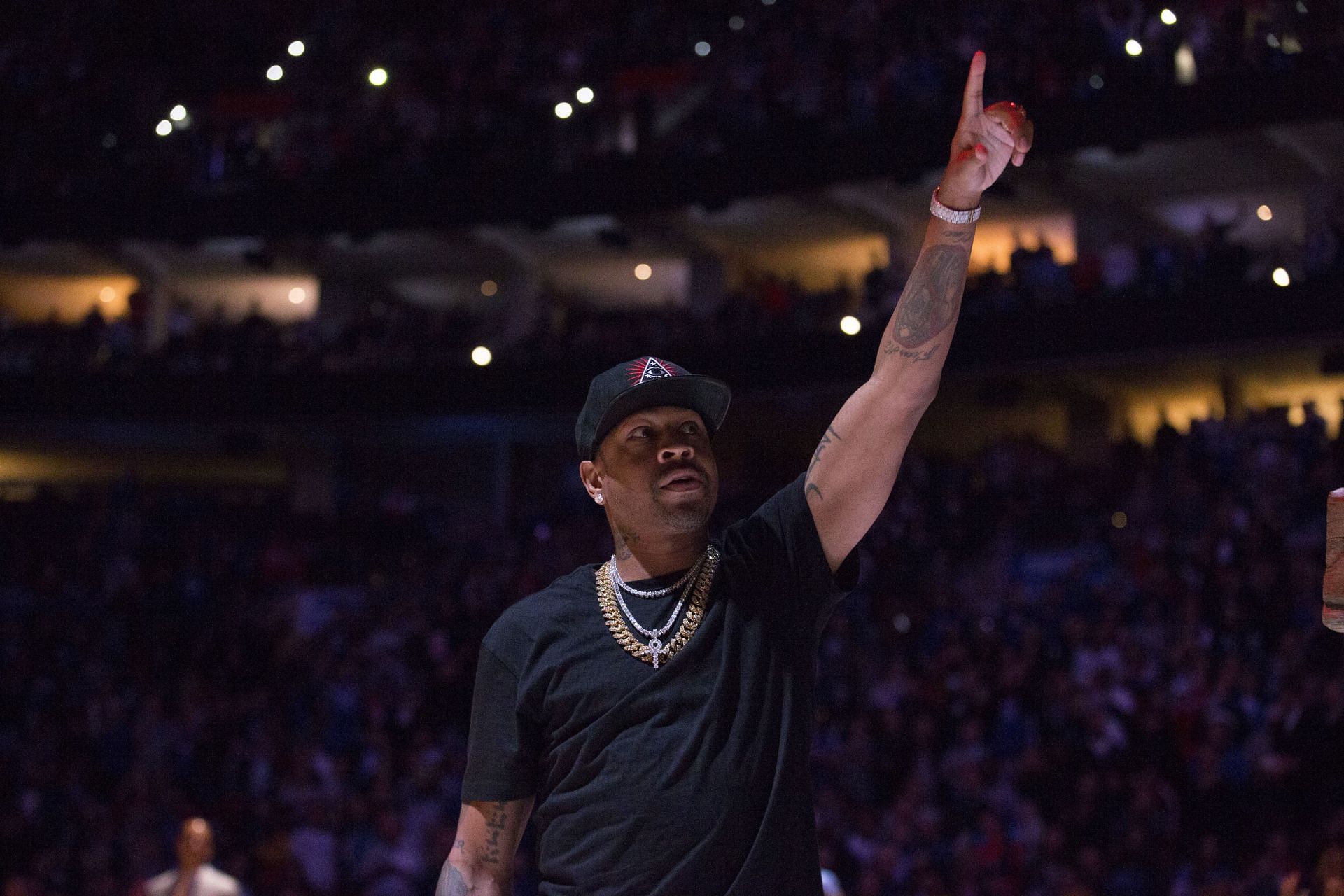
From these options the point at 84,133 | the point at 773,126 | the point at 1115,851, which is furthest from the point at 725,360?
the point at 84,133

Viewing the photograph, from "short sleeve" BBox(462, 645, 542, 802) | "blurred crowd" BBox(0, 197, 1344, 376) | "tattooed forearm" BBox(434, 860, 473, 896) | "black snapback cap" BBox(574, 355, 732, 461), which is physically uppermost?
"blurred crowd" BBox(0, 197, 1344, 376)

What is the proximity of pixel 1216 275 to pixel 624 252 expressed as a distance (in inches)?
364

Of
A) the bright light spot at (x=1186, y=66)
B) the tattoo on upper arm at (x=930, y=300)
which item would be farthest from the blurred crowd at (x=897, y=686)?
the tattoo on upper arm at (x=930, y=300)

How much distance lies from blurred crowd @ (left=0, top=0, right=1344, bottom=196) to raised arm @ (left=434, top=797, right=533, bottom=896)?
12661 millimetres

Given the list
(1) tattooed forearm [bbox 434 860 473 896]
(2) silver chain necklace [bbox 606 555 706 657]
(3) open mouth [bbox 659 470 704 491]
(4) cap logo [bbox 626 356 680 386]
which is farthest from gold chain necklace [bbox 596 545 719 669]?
(1) tattooed forearm [bbox 434 860 473 896]

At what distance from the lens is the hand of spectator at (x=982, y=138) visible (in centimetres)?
241

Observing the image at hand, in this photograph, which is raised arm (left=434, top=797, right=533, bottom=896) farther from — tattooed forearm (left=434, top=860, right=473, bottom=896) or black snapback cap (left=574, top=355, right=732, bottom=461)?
black snapback cap (left=574, top=355, right=732, bottom=461)

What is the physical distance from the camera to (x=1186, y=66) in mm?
14859

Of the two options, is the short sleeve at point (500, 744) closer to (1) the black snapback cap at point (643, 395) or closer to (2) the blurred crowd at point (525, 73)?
(1) the black snapback cap at point (643, 395)

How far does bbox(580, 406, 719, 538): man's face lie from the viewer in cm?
254

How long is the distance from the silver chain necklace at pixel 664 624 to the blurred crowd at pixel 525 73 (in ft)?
40.6

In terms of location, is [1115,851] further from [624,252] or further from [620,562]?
[624,252]

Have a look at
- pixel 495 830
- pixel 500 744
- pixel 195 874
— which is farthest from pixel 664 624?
pixel 195 874

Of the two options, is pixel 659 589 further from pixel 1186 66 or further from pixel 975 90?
pixel 1186 66
